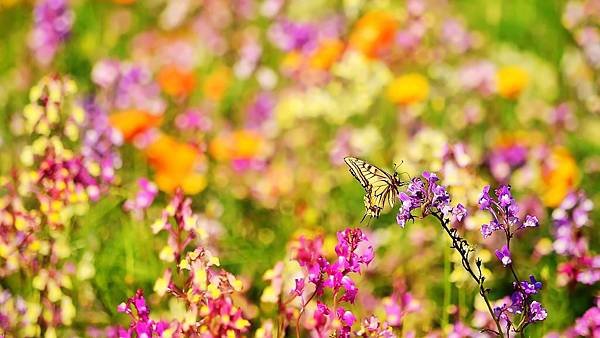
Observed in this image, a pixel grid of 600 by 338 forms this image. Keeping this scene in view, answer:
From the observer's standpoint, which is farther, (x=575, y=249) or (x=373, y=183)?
(x=575, y=249)

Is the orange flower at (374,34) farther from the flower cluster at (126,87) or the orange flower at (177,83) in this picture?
the flower cluster at (126,87)

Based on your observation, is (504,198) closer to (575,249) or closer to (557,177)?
(575,249)

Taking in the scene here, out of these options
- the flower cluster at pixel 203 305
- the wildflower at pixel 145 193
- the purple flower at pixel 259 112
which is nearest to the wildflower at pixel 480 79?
the purple flower at pixel 259 112

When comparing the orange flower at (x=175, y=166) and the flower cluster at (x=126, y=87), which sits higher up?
the flower cluster at (x=126, y=87)

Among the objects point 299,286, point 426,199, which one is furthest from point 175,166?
point 426,199

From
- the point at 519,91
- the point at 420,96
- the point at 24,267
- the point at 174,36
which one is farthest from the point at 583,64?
the point at 24,267

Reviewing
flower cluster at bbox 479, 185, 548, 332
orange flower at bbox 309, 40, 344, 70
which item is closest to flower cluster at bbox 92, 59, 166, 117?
orange flower at bbox 309, 40, 344, 70

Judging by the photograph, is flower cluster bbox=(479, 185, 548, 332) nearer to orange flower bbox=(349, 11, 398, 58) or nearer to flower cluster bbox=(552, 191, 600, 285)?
flower cluster bbox=(552, 191, 600, 285)
